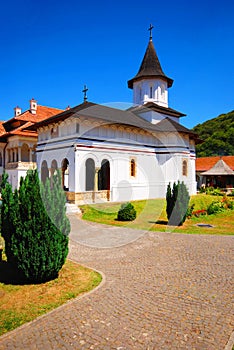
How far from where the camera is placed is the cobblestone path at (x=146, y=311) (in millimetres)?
4191

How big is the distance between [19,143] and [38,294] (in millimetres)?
23431

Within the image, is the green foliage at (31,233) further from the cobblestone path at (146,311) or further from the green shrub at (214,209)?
the green shrub at (214,209)

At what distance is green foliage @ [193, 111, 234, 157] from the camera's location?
61812mm

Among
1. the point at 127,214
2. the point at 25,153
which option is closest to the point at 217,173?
the point at 127,214

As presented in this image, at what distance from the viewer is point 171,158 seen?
2509cm

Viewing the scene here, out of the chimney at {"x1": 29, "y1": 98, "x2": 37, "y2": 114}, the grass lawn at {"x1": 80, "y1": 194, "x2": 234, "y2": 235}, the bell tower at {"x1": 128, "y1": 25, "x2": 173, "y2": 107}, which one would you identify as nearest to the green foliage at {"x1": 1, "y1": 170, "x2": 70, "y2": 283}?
the grass lawn at {"x1": 80, "y1": 194, "x2": 234, "y2": 235}

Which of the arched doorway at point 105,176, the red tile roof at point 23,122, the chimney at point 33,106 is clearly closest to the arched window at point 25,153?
the red tile roof at point 23,122

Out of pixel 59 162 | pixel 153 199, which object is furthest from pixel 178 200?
pixel 59 162

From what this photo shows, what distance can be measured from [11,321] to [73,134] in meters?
15.4

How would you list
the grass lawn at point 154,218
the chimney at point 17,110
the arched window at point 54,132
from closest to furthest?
the grass lawn at point 154,218 < the arched window at point 54,132 < the chimney at point 17,110

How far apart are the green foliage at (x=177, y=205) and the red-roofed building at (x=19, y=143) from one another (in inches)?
598

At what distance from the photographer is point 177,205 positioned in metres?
15.2

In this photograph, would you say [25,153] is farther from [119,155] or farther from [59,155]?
[119,155]

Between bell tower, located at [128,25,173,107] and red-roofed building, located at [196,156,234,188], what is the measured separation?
11.9 metres
